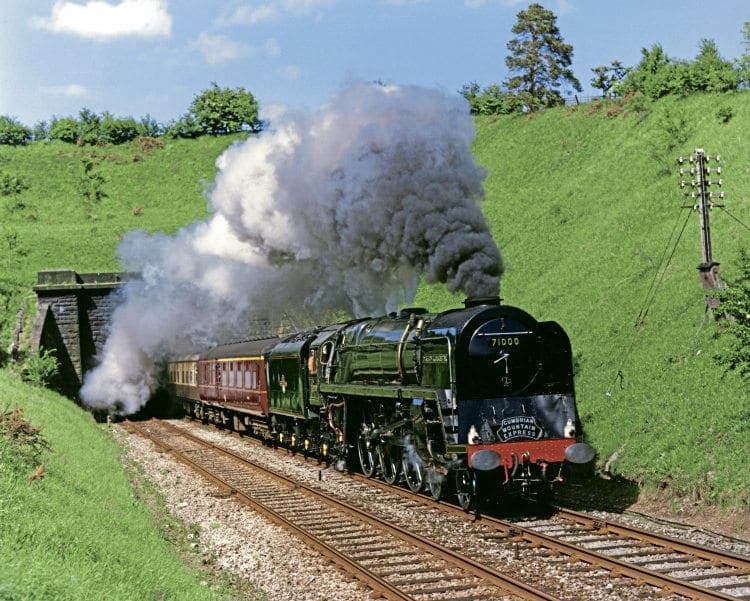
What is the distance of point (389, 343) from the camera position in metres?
Answer: 13.8

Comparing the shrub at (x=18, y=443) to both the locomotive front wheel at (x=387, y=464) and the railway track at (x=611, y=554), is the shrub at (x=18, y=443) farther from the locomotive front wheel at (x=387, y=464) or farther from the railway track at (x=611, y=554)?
the locomotive front wheel at (x=387, y=464)

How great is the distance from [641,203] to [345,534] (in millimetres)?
26666

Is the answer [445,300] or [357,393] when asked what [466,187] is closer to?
[357,393]

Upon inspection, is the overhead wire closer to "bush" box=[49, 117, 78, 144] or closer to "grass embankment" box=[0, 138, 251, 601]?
"grass embankment" box=[0, 138, 251, 601]

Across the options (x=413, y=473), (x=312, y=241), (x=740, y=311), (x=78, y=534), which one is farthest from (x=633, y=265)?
(x=78, y=534)

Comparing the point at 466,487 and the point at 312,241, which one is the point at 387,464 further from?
the point at 312,241

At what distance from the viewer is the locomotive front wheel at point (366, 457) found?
1581cm

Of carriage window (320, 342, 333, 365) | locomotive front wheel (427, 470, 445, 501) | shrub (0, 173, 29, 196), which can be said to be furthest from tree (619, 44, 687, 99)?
shrub (0, 173, 29, 196)

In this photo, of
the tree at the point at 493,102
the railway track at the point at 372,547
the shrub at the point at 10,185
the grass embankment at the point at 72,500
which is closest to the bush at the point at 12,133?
the shrub at the point at 10,185

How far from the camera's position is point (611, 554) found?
31.0 ft

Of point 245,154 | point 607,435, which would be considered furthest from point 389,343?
point 245,154

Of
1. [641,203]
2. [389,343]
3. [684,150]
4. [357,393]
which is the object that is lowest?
[357,393]

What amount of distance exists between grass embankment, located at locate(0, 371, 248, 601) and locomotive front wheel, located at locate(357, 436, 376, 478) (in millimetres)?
4081

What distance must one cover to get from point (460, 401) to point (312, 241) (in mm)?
10384
